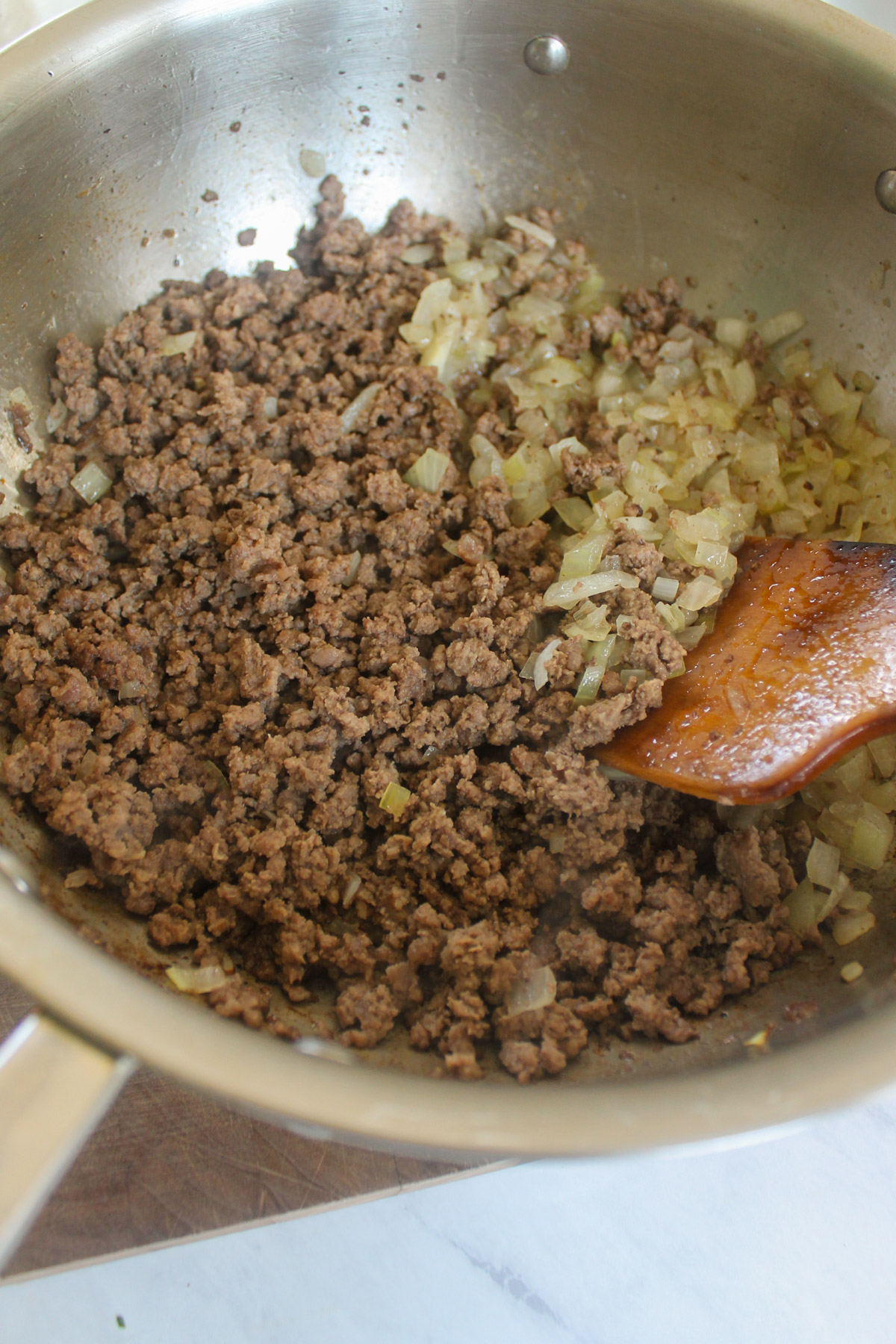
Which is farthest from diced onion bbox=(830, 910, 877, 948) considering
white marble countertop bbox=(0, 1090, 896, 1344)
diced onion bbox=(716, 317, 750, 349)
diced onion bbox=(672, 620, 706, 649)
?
diced onion bbox=(716, 317, 750, 349)

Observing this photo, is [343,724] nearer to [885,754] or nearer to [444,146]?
[885,754]

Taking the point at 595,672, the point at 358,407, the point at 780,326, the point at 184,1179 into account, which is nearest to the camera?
the point at 184,1179

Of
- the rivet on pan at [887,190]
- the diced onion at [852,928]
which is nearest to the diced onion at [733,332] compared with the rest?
the rivet on pan at [887,190]

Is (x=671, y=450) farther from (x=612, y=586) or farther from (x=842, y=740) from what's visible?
(x=842, y=740)

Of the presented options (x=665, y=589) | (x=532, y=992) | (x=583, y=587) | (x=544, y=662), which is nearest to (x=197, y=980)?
(x=532, y=992)

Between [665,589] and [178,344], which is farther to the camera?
[178,344]
